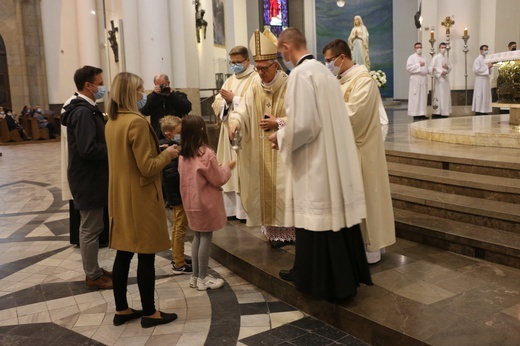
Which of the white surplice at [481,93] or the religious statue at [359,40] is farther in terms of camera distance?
the white surplice at [481,93]

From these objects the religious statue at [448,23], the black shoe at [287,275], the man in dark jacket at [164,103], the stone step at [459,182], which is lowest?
the black shoe at [287,275]

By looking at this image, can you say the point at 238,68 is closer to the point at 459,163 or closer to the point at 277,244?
the point at 277,244

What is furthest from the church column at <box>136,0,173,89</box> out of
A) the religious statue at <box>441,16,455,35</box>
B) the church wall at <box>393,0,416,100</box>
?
the church wall at <box>393,0,416,100</box>

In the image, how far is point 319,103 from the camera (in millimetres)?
3193

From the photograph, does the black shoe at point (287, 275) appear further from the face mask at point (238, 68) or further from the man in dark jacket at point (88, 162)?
the face mask at point (238, 68)

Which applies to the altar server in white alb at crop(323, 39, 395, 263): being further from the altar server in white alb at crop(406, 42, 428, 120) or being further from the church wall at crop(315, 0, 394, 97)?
the church wall at crop(315, 0, 394, 97)

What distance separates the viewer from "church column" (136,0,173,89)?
10.1m

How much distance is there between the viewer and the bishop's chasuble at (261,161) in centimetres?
445

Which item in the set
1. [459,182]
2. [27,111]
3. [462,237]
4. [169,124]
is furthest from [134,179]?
[27,111]

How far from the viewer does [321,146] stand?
10.5 feet

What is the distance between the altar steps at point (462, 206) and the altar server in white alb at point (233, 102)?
166cm

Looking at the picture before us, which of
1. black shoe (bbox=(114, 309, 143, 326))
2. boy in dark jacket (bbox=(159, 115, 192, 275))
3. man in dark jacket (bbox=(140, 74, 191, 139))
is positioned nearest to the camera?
black shoe (bbox=(114, 309, 143, 326))

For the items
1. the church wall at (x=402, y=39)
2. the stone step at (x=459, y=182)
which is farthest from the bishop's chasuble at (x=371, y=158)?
the church wall at (x=402, y=39)

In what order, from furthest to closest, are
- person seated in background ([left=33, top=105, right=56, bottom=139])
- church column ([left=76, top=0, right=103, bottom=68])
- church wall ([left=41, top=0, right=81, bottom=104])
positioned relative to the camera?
1. church wall ([left=41, top=0, right=81, bottom=104])
2. church column ([left=76, top=0, right=103, bottom=68])
3. person seated in background ([left=33, top=105, right=56, bottom=139])
